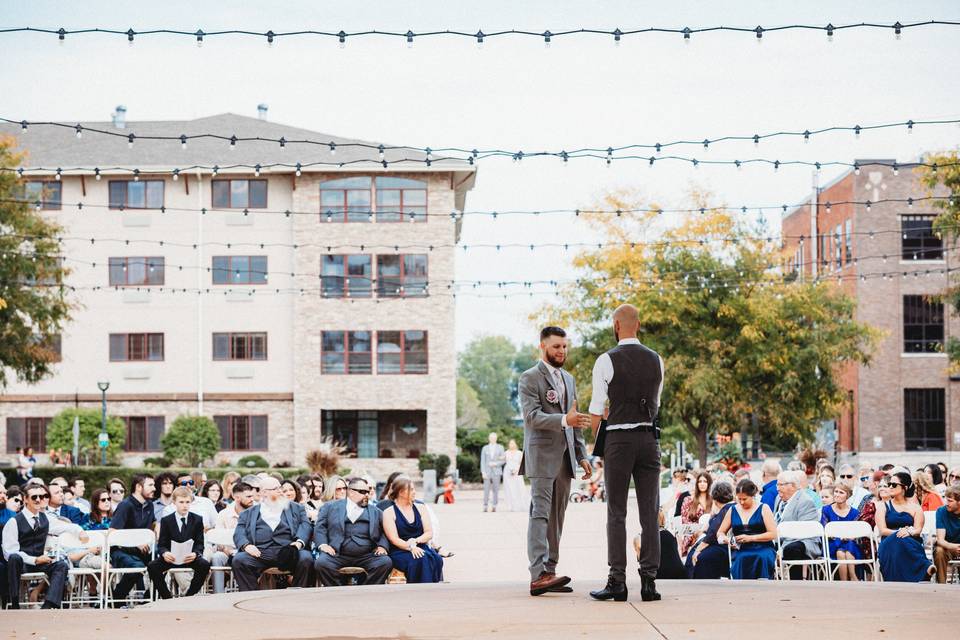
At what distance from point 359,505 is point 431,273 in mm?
Result: 38988

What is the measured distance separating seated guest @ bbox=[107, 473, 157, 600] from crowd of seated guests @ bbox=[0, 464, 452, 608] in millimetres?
15

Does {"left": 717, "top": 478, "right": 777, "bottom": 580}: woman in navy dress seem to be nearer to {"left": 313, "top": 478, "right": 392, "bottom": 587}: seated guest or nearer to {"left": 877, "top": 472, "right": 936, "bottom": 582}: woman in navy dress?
{"left": 877, "top": 472, "right": 936, "bottom": 582}: woman in navy dress

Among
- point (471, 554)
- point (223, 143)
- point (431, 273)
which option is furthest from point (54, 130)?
point (471, 554)

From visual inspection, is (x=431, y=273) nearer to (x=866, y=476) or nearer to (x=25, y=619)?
(x=866, y=476)

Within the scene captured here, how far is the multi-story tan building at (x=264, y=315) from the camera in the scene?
173ft

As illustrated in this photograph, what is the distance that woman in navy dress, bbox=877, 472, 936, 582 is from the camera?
43.7 ft

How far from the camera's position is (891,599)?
32.1 ft

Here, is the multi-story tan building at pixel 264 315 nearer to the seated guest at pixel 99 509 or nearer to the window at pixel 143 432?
the window at pixel 143 432

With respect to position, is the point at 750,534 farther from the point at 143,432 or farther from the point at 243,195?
the point at 143,432

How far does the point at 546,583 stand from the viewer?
9.92 meters

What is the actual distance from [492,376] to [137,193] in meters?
91.7

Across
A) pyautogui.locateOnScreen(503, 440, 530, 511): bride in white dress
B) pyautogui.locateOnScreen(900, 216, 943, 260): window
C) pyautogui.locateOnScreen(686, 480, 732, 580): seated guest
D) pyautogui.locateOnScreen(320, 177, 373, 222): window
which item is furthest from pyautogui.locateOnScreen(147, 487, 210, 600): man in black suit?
pyautogui.locateOnScreen(900, 216, 943, 260): window

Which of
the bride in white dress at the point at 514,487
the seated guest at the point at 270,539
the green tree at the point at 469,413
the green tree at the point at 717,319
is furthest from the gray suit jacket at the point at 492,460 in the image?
the green tree at the point at 469,413

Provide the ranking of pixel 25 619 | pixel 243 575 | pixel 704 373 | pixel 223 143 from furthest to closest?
1. pixel 223 143
2. pixel 704 373
3. pixel 243 575
4. pixel 25 619
